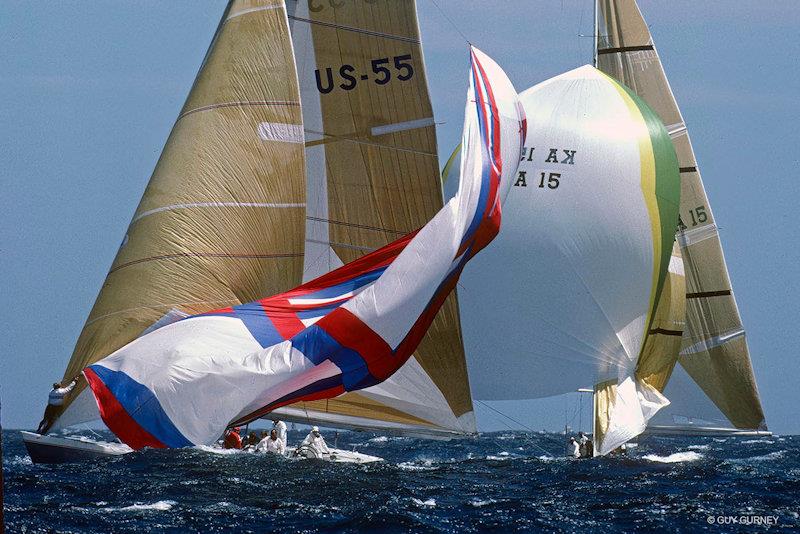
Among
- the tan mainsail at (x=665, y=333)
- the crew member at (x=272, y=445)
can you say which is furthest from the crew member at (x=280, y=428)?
the tan mainsail at (x=665, y=333)

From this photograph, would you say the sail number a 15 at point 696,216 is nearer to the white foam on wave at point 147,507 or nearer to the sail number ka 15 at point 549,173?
the sail number ka 15 at point 549,173

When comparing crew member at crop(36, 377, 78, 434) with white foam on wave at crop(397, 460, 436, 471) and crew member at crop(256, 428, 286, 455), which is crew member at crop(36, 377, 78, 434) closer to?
crew member at crop(256, 428, 286, 455)

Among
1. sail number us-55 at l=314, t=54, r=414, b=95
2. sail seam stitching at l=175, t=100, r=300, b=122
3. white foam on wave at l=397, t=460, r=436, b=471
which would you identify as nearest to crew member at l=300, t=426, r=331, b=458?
white foam on wave at l=397, t=460, r=436, b=471

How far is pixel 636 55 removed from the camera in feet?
108

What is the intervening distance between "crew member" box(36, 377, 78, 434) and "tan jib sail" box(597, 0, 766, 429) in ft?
52.3

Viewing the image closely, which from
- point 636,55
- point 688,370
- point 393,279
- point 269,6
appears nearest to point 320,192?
point 269,6

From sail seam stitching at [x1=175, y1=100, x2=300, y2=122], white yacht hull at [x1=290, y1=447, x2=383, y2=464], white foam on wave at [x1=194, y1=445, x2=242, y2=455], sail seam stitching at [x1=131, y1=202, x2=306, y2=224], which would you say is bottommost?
white yacht hull at [x1=290, y1=447, x2=383, y2=464]

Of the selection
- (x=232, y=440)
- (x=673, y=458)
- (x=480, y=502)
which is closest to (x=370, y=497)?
(x=480, y=502)

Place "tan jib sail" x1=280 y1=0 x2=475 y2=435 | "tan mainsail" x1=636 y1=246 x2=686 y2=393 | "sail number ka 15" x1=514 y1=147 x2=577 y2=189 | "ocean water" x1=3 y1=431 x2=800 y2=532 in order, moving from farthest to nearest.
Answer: "tan mainsail" x1=636 y1=246 x2=686 y2=393, "sail number ka 15" x1=514 y1=147 x2=577 y2=189, "tan jib sail" x1=280 y1=0 x2=475 y2=435, "ocean water" x1=3 y1=431 x2=800 y2=532

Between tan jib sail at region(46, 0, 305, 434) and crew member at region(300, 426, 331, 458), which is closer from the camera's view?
tan jib sail at region(46, 0, 305, 434)

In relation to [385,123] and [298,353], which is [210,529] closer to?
[298,353]

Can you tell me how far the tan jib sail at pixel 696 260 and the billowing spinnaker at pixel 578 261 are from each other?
15.5 feet

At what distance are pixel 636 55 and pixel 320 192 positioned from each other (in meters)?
11.3

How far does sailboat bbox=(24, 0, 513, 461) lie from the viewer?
71.8 ft
